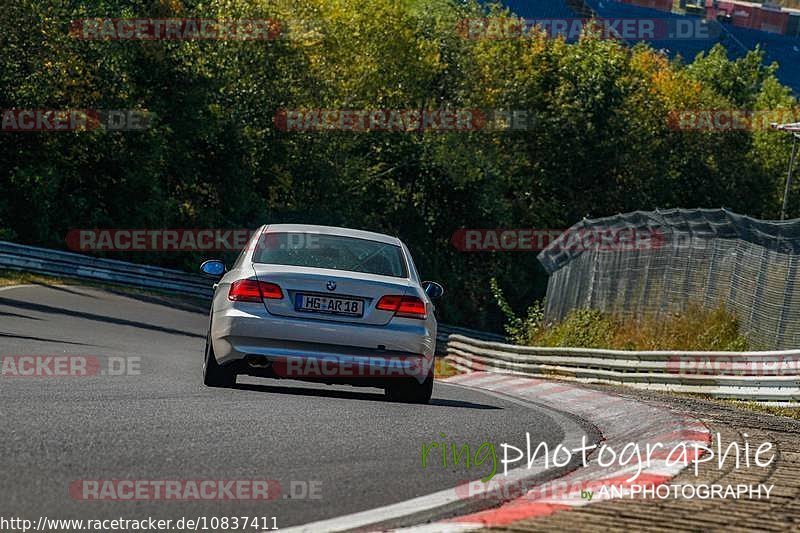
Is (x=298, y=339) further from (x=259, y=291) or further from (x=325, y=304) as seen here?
(x=259, y=291)

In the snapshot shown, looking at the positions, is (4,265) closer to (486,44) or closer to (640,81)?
(486,44)

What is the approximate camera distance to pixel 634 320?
26312 millimetres

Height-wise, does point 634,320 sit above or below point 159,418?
below

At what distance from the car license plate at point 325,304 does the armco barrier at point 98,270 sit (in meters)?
25.5

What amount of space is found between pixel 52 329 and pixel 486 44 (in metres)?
47.6

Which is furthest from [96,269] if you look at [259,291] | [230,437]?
[230,437]

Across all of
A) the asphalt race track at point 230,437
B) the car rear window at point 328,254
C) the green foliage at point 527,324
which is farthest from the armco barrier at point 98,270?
the car rear window at point 328,254

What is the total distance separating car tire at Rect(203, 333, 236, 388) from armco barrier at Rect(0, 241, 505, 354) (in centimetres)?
2461

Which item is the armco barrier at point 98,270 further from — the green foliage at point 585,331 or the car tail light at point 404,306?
the car tail light at point 404,306

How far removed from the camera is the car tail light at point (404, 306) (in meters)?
11.0

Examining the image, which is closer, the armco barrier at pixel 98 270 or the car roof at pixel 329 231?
the car roof at pixel 329 231

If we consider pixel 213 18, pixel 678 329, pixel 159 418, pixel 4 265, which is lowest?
pixel 4 265

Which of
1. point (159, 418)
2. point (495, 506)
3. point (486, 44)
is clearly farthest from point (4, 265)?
point (486, 44)

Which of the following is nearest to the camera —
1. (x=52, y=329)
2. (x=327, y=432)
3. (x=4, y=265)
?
(x=327, y=432)
